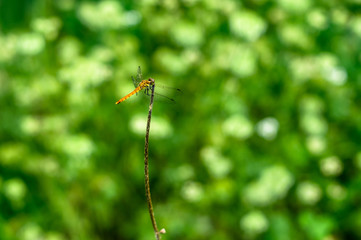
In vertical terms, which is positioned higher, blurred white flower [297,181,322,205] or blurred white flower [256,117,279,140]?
blurred white flower [256,117,279,140]

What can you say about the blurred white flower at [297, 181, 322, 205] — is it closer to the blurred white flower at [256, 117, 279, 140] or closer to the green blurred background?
the green blurred background

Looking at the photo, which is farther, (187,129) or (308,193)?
(187,129)

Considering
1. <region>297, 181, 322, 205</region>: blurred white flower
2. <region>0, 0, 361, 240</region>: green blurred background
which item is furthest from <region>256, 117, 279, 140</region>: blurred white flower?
<region>297, 181, 322, 205</region>: blurred white flower

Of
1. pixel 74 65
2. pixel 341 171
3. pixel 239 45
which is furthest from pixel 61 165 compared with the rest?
pixel 341 171

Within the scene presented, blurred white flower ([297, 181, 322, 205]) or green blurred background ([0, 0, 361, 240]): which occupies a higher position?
green blurred background ([0, 0, 361, 240])

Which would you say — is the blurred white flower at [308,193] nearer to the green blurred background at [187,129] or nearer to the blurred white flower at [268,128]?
the green blurred background at [187,129]

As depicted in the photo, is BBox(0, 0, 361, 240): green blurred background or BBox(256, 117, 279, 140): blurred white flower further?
BBox(256, 117, 279, 140): blurred white flower

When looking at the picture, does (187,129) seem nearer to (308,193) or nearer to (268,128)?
(268,128)

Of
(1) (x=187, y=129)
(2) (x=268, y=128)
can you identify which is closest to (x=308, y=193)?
(2) (x=268, y=128)
